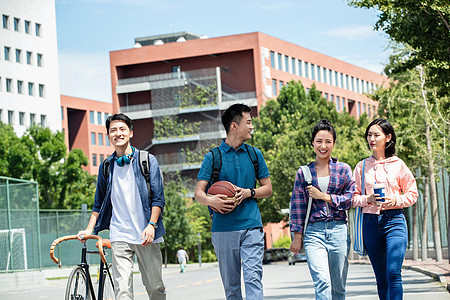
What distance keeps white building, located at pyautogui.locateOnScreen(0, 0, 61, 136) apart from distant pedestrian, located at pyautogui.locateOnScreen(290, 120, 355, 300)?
79.6 m

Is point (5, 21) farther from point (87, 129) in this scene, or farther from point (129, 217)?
point (129, 217)

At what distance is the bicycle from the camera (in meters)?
8.12

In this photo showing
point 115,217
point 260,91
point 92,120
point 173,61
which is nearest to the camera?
point 115,217

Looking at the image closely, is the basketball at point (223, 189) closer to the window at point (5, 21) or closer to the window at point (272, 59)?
the window at point (5, 21)

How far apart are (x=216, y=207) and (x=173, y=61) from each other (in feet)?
289

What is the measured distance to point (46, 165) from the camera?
6219cm

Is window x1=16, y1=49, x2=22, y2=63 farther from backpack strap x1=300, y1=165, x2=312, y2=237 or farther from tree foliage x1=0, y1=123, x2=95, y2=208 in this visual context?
backpack strap x1=300, y1=165, x2=312, y2=237

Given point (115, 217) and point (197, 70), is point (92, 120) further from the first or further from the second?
point (115, 217)

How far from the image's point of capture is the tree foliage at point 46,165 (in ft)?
203

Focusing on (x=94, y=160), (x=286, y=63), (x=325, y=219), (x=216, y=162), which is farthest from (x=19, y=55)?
(x=325, y=219)

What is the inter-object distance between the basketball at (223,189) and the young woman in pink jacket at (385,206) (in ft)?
4.70

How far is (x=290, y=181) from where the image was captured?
6150 centimetres

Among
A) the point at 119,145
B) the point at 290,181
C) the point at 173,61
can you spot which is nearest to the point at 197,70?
the point at 173,61

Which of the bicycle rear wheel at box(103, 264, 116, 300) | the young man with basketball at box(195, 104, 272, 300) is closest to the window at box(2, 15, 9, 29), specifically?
the bicycle rear wheel at box(103, 264, 116, 300)
